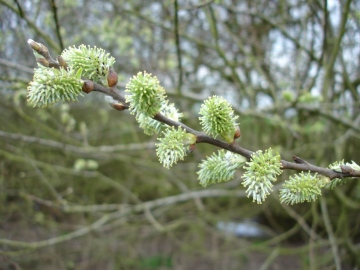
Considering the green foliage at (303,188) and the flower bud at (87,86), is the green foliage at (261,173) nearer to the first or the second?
the green foliage at (303,188)

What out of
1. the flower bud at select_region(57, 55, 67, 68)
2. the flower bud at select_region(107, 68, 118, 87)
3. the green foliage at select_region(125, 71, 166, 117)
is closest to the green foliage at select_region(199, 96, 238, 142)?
the green foliage at select_region(125, 71, 166, 117)

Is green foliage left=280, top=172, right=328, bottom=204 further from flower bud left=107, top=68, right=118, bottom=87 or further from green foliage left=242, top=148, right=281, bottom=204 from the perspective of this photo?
flower bud left=107, top=68, right=118, bottom=87

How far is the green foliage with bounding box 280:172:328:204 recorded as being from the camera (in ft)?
3.51

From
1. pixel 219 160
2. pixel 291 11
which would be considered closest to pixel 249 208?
pixel 291 11

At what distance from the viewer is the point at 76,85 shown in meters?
1.01

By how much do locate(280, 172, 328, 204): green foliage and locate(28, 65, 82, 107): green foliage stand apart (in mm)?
676

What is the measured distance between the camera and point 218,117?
1.09 m

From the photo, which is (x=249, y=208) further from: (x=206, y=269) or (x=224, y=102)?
(x=224, y=102)

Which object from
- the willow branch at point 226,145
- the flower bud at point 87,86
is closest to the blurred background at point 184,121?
the willow branch at point 226,145

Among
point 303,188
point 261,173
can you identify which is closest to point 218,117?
point 261,173

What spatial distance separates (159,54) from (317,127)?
2197mm

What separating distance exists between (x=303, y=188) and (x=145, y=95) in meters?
0.53

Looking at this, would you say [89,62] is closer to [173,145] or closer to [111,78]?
[111,78]

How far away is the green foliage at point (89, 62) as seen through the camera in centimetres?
106
